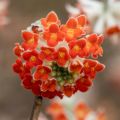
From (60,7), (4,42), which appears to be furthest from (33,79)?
(60,7)

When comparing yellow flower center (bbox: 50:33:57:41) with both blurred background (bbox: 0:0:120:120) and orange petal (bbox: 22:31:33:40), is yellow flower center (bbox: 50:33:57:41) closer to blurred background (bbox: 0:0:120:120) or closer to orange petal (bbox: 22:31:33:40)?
orange petal (bbox: 22:31:33:40)

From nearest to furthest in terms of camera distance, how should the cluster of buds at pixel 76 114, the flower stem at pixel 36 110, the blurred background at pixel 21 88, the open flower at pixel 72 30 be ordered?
the flower stem at pixel 36 110
the open flower at pixel 72 30
the cluster of buds at pixel 76 114
the blurred background at pixel 21 88

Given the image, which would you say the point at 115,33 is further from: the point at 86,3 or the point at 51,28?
the point at 51,28

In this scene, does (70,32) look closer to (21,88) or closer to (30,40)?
(30,40)

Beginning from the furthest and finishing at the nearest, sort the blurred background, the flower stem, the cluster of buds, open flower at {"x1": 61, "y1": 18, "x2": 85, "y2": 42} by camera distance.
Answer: the blurred background → the cluster of buds → open flower at {"x1": 61, "y1": 18, "x2": 85, "y2": 42} → the flower stem

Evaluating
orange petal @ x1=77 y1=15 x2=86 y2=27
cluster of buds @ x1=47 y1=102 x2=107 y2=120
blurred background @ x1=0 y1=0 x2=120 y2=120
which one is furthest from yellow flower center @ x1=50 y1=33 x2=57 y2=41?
blurred background @ x1=0 y1=0 x2=120 y2=120

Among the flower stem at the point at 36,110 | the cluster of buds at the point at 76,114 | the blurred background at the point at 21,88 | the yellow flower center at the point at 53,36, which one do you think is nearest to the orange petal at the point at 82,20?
the yellow flower center at the point at 53,36

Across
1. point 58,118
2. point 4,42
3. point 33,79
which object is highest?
point 4,42

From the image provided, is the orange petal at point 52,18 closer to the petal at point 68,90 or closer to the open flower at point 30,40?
the open flower at point 30,40
